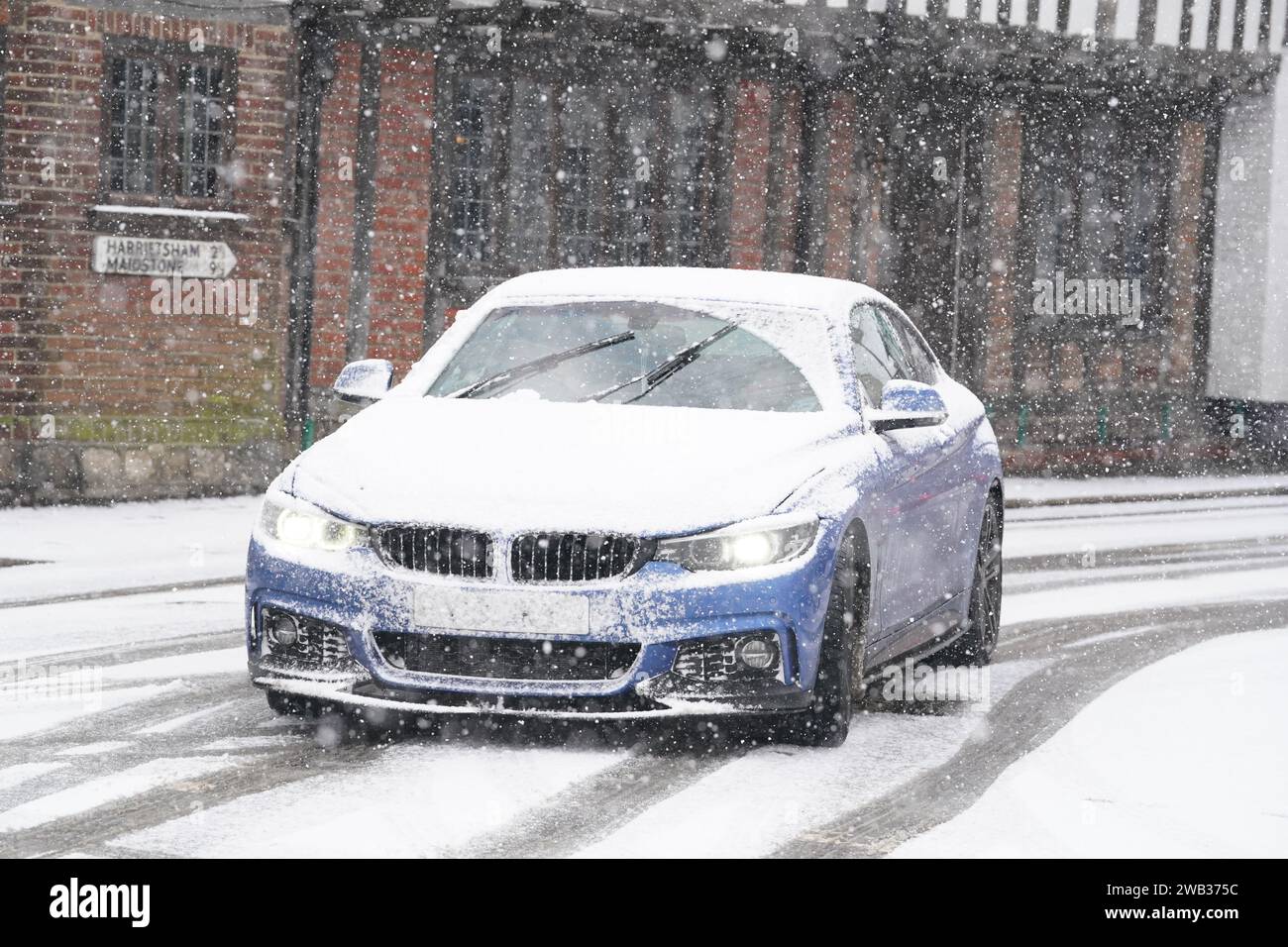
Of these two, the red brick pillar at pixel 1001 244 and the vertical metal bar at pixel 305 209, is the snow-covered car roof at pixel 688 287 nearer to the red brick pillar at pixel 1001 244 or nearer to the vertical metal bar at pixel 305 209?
the vertical metal bar at pixel 305 209

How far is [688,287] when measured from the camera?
8.70m

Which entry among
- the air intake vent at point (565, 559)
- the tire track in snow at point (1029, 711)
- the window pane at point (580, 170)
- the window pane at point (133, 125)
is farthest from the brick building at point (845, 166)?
the air intake vent at point (565, 559)

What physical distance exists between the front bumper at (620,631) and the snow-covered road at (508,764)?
22 cm

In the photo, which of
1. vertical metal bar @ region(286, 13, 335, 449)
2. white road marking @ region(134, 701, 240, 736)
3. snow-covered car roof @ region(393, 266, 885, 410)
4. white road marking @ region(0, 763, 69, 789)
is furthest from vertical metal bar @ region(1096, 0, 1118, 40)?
white road marking @ region(0, 763, 69, 789)

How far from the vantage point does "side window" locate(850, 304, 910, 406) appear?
8.60 m

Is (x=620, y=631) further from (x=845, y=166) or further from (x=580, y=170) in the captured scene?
(x=845, y=166)

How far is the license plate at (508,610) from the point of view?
22.5 ft

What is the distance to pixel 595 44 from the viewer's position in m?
20.9

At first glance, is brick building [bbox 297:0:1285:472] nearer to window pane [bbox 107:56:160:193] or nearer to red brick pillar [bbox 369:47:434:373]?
red brick pillar [bbox 369:47:434:373]

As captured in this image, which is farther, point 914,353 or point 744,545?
point 914,353

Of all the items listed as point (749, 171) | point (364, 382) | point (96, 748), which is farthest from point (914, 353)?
point (749, 171)

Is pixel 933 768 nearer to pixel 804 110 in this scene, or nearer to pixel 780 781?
pixel 780 781
